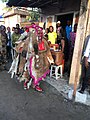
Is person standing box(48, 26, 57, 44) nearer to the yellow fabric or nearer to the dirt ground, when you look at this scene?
the yellow fabric

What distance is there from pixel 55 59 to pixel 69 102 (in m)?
1.96

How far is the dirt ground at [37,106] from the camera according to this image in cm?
388

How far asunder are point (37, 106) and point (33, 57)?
137cm

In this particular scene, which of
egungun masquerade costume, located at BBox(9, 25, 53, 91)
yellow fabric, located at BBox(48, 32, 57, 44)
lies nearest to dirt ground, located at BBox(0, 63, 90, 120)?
egungun masquerade costume, located at BBox(9, 25, 53, 91)

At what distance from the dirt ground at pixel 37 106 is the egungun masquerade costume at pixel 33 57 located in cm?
39

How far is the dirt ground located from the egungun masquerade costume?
39 centimetres

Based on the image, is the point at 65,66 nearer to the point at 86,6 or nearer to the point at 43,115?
the point at 86,6

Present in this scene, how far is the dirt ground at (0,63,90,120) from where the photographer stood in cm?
388

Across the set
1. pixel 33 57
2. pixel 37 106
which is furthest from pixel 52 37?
pixel 37 106

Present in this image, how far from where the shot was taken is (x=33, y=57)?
→ 505cm

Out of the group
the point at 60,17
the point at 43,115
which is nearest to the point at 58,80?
the point at 43,115

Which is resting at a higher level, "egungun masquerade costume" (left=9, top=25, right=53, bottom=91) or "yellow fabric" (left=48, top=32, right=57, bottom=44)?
"yellow fabric" (left=48, top=32, right=57, bottom=44)

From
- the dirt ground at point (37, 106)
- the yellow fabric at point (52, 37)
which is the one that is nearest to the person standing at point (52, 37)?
the yellow fabric at point (52, 37)

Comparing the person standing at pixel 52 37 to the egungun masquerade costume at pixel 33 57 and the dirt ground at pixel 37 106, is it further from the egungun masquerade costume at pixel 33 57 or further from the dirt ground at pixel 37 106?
the dirt ground at pixel 37 106
